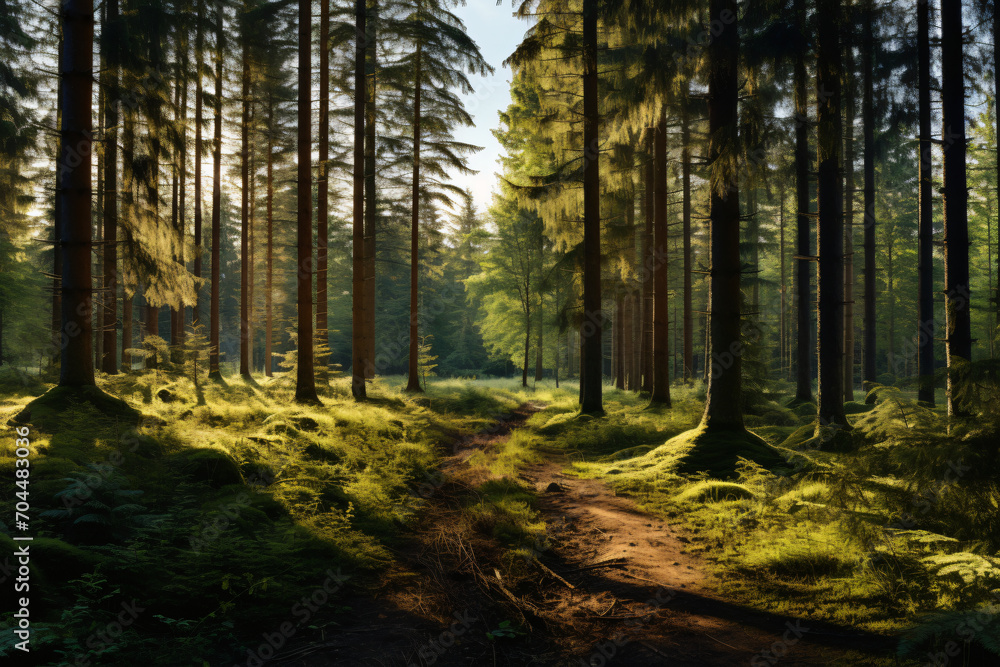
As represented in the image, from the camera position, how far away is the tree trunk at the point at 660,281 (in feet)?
49.1

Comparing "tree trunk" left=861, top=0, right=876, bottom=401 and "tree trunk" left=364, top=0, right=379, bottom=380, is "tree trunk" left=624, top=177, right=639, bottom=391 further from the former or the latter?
"tree trunk" left=364, top=0, right=379, bottom=380

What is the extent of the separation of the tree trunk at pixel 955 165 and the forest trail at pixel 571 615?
7514 mm

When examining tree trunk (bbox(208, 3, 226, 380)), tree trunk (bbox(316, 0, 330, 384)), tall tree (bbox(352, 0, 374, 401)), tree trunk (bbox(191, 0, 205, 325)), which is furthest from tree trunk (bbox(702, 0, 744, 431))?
tree trunk (bbox(208, 3, 226, 380))

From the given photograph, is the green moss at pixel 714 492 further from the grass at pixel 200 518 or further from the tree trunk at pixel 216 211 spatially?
the tree trunk at pixel 216 211

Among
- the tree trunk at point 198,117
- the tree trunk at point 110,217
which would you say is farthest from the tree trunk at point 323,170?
the tree trunk at point 110,217

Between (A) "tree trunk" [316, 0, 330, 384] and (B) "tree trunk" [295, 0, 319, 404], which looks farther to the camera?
(A) "tree trunk" [316, 0, 330, 384]

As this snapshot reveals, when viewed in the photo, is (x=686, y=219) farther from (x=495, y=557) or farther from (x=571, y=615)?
(x=571, y=615)

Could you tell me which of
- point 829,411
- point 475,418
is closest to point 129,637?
point 829,411

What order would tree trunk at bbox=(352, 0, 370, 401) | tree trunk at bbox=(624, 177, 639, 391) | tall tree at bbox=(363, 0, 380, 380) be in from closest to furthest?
tree trunk at bbox=(352, 0, 370, 401) < tree trunk at bbox=(624, 177, 639, 391) < tall tree at bbox=(363, 0, 380, 380)

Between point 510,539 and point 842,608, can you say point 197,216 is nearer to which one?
point 510,539

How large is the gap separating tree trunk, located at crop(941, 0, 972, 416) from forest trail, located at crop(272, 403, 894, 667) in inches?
296

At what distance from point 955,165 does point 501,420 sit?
12.7 metres

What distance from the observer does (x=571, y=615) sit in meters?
3.95

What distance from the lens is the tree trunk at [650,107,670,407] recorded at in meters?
15.0
